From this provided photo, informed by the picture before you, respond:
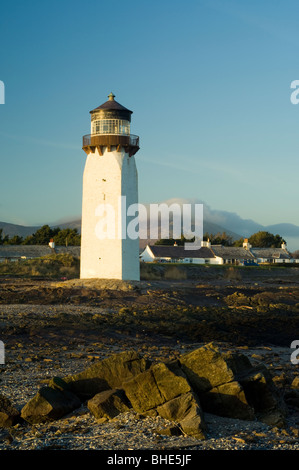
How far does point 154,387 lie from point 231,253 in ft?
245

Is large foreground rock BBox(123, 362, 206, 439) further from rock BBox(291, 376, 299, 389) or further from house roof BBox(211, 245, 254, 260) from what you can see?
house roof BBox(211, 245, 254, 260)

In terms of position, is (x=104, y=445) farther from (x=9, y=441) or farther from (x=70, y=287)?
(x=70, y=287)

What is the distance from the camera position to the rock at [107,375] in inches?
407

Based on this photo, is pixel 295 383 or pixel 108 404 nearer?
pixel 108 404

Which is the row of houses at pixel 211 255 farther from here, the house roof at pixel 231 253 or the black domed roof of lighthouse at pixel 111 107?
the black domed roof of lighthouse at pixel 111 107

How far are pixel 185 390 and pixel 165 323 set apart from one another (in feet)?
37.0

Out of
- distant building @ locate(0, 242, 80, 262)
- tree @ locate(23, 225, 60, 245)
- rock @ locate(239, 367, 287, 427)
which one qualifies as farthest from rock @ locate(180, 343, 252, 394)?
tree @ locate(23, 225, 60, 245)

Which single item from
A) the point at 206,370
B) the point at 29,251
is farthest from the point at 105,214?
the point at 29,251

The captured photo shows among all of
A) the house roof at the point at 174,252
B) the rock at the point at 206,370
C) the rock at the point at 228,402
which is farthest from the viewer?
the house roof at the point at 174,252

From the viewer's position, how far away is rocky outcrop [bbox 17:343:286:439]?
9.24 metres

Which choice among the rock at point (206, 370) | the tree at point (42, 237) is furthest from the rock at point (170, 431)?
the tree at point (42, 237)

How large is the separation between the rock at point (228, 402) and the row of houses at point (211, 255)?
63480mm

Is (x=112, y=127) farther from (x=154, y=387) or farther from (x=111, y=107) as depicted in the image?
(x=154, y=387)

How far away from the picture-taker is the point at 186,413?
30.0ft
